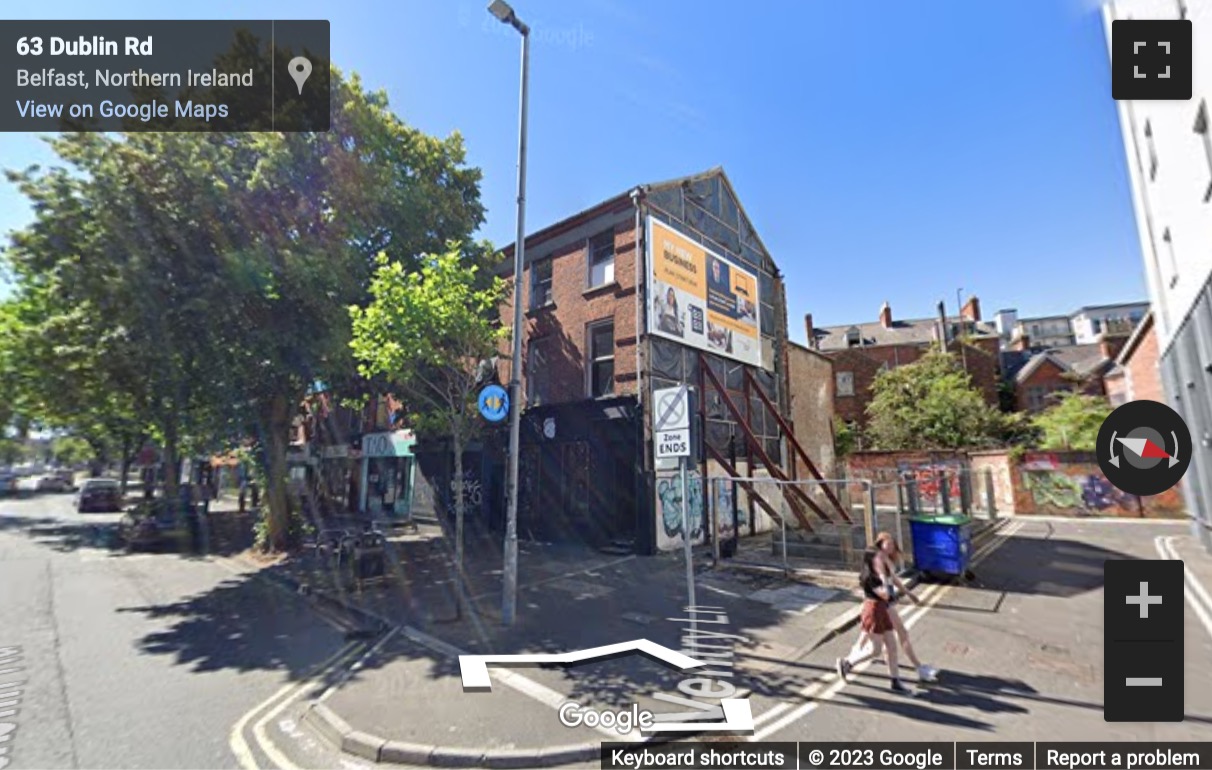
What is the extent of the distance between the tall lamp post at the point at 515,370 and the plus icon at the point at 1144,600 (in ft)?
24.6

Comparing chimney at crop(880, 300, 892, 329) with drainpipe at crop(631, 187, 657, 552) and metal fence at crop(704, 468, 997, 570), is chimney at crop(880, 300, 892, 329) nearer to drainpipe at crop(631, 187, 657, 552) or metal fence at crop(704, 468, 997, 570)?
metal fence at crop(704, 468, 997, 570)

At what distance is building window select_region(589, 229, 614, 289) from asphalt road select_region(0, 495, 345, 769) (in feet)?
36.8

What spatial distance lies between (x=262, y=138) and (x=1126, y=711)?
16466mm

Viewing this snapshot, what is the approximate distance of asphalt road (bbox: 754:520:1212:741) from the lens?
4.87 metres

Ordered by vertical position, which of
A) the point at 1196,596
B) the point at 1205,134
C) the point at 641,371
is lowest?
the point at 1196,596

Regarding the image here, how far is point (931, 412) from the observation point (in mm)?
31750

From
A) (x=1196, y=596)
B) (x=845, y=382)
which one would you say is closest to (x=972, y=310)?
(x=845, y=382)

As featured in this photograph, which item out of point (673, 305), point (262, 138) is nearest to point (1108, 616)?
point (673, 305)

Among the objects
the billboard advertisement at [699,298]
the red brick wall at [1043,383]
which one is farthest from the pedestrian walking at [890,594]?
the red brick wall at [1043,383]

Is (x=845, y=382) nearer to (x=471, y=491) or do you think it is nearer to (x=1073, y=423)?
(x=1073, y=423)

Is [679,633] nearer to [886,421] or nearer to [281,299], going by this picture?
[281,299]

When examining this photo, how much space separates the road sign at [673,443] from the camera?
638 centimetres

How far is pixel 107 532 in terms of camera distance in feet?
70.9

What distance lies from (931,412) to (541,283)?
84.9 ft
